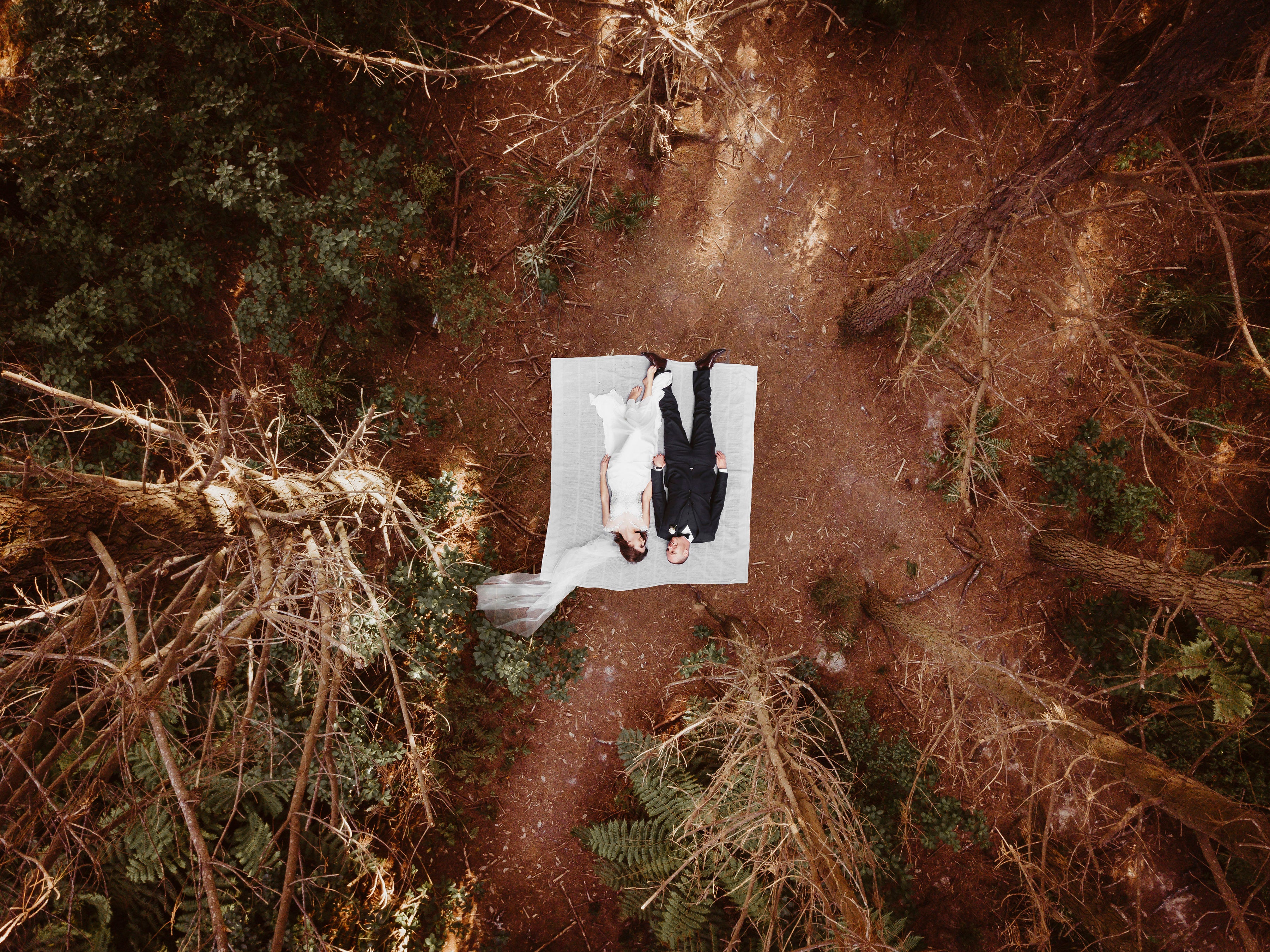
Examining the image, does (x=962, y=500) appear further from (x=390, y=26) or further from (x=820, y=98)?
(x=390, y=26)

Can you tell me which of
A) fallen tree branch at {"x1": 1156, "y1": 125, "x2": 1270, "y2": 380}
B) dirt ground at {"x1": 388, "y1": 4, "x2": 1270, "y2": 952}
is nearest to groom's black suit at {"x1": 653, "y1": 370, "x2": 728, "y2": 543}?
dirt ground at {"x1": 388, "y1": 4, "x2": 1270, "y2": 952}

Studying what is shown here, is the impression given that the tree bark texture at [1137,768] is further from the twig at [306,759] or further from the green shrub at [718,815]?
the twig at [306,759]

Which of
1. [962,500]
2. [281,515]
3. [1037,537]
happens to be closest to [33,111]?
[281,515]

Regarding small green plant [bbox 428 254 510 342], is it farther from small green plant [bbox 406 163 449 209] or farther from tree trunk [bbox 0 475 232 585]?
tree trunk [bbox 0 475 232 585]

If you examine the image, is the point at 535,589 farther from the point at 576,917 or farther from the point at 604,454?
the point at 576,917

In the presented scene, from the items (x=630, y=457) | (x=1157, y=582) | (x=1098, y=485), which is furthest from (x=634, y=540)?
(x=1098, y=485)

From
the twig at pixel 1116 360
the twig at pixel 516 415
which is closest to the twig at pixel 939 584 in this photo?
the twig at pixel 1116 360
